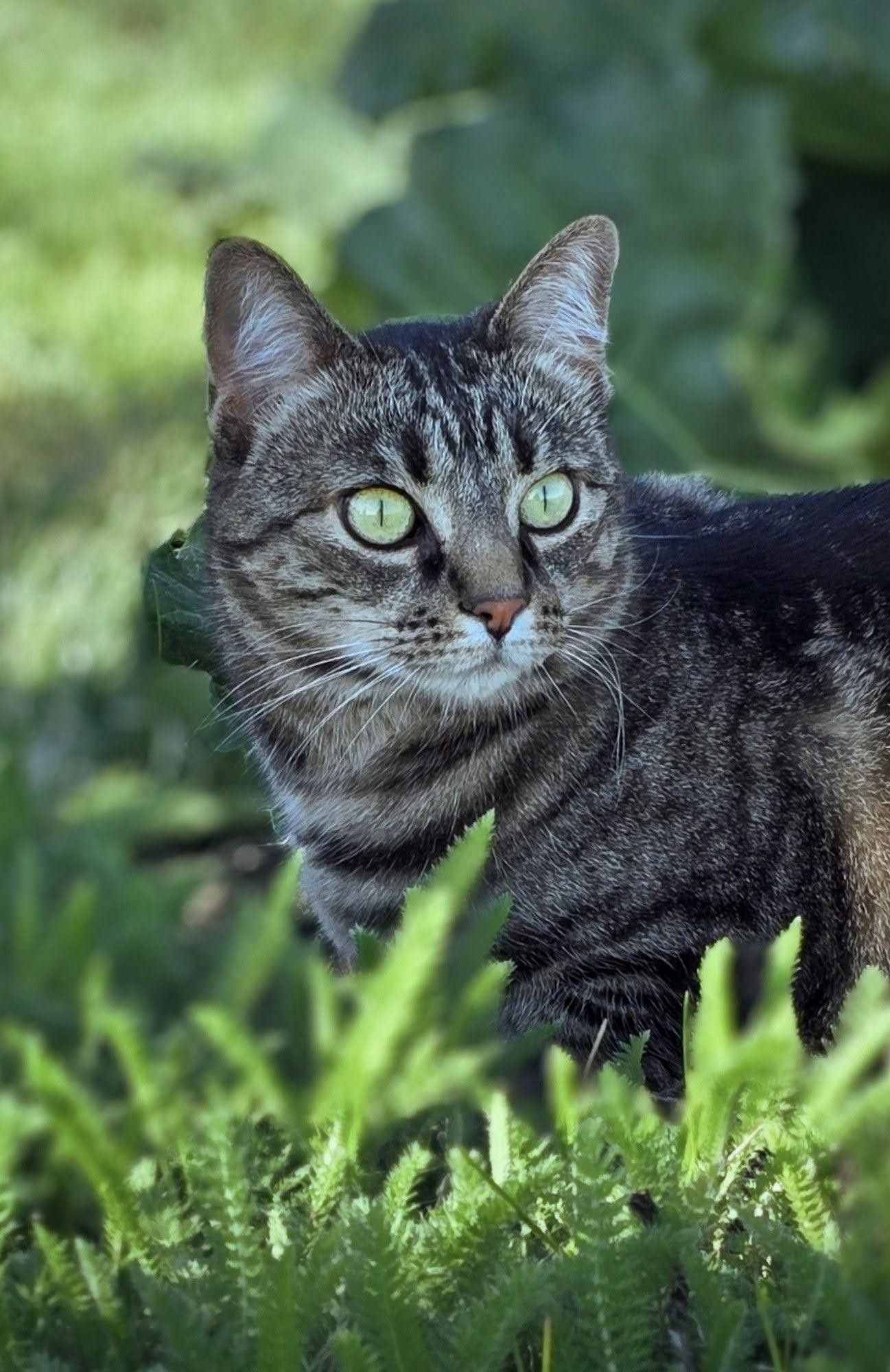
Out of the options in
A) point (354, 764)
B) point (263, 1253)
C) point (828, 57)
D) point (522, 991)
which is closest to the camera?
point (263, 1253)

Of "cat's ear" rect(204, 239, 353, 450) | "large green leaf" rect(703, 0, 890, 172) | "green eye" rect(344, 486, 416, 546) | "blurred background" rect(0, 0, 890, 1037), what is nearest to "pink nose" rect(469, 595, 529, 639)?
"green eye" rect(344, 486, 416, 546)

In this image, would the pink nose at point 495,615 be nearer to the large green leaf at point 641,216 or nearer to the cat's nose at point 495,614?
the cat's nose at point 495,614

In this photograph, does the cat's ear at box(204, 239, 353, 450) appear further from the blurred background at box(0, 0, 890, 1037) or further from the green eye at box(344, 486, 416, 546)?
the blurred background at box(0, 0, 890, 1037)

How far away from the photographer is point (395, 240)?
13.6 ft

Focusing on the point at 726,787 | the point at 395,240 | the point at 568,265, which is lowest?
the point at 726,787

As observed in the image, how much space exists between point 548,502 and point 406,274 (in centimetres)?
204

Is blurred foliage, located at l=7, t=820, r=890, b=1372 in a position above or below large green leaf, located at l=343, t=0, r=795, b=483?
below

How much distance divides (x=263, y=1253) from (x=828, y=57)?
361 cm

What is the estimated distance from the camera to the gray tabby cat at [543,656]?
209cm

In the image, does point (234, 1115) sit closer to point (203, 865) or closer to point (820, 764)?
point (820, 764)

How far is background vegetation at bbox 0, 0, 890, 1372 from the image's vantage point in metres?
1.61

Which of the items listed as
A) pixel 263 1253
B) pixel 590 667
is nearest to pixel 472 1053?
pixel 263 1253

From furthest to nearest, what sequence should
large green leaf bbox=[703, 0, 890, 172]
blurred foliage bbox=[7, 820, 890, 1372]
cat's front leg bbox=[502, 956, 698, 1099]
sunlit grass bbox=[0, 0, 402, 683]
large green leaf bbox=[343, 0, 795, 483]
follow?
large green leaf bbox=[703, 0, 890, 172]
large green leaf bbox=[343, 0, 795, 483]
sunlit grass bbox=[0, 0, 402, 683]
cat's front leg bbox=[502, 956, 698, 1099]
blurred foliage bbox=[7, 820, 890, 1372]

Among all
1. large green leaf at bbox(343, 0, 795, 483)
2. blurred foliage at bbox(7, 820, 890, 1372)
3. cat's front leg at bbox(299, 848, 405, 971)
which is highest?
large green leaf at bbox(343, 0, 795, 483)
